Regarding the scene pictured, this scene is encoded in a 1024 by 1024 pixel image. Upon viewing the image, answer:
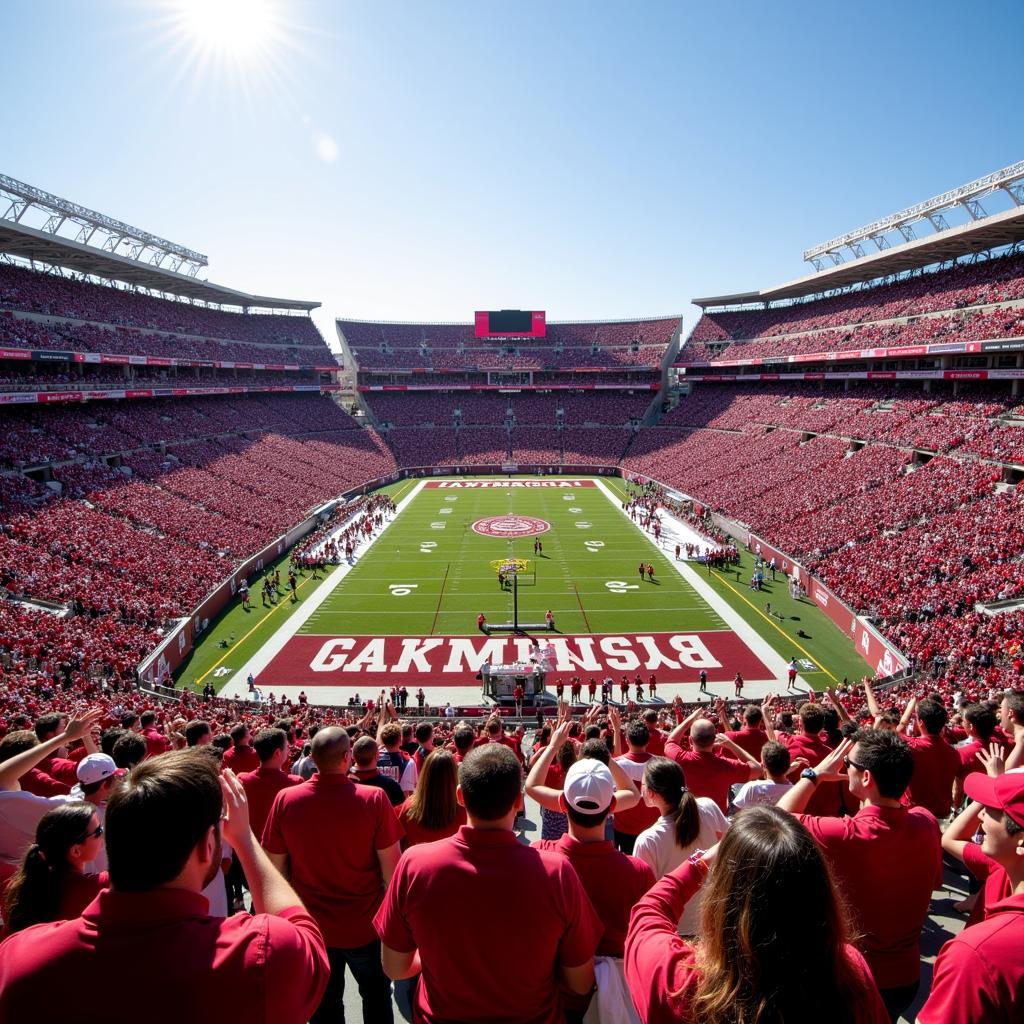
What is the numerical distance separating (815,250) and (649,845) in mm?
62929

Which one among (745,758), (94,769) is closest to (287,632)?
(94,769)

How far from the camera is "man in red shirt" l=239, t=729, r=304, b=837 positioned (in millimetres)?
5055

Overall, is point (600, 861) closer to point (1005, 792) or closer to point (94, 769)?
point (1005, 792)

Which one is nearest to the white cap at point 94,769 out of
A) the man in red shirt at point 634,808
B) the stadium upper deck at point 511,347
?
the man in red shirt at point 634,808

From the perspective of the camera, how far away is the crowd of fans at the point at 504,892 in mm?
1811

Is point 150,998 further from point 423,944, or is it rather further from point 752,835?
point 752,835

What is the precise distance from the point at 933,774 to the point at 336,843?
539 cm

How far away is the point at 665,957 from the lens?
2166 millimetres

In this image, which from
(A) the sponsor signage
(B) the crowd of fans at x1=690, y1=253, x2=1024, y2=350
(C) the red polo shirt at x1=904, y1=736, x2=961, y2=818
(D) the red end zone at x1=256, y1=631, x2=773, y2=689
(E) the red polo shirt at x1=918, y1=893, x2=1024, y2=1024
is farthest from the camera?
(A) the sponsor signage

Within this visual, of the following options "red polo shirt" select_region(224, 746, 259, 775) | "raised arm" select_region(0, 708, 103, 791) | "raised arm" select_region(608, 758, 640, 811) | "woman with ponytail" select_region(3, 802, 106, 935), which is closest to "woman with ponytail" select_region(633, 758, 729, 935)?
"raised arm" select_region(608, 758, 640, 811)

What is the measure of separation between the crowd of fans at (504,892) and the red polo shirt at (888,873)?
0.01 metres

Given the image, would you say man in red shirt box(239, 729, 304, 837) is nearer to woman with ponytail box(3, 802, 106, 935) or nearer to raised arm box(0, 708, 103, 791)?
raised arm box(0, 708, 103, 791)

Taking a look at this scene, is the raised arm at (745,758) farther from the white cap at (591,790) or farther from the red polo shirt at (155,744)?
the red polo shirt at (155,744)

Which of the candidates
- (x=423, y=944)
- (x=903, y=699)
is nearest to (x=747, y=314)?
(x=903, y=699)
